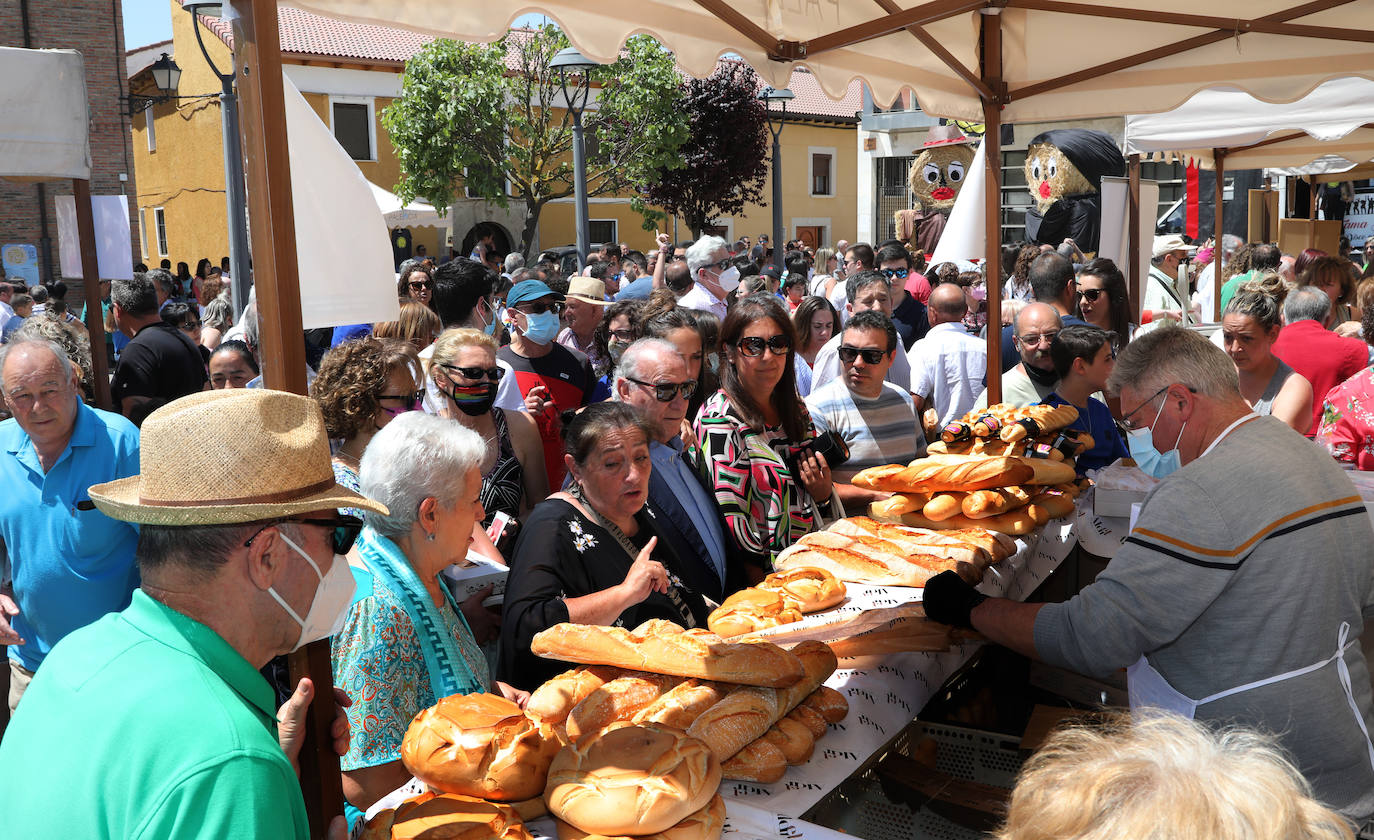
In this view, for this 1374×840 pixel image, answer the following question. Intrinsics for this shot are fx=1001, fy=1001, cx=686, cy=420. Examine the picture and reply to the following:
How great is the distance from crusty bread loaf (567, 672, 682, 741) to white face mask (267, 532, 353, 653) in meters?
0.57

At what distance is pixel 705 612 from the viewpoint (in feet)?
10.2

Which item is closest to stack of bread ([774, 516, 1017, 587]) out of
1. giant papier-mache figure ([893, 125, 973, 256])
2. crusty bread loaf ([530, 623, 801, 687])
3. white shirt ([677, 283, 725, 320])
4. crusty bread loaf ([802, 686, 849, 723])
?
crusty bread loaf ([802, 686, 849, 723])

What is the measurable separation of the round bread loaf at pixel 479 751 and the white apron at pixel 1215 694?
1.36 m

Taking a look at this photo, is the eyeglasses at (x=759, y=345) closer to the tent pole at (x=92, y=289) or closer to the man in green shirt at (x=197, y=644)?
the man in green shirt at (x=197, y=644)

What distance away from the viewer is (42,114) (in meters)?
4.57

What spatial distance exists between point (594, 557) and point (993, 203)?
3.22 m

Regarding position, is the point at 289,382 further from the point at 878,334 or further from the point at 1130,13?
the point at 1130,13

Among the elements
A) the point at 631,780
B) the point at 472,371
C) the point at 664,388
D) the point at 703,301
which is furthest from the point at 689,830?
the point at 703,301

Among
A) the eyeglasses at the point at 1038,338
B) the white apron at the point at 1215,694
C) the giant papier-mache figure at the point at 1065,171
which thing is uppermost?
the giant papier-mache figure at the point at 1065,171

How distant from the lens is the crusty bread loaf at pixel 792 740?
82.3 inches

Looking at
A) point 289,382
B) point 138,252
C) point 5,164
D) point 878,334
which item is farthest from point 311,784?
point 138,252

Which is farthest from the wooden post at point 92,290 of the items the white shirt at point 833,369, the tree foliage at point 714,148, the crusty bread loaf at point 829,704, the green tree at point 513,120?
the tree foliage at point 714,148

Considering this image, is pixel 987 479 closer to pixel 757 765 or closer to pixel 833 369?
pixel 757 765

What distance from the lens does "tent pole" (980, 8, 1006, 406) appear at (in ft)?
16.0
